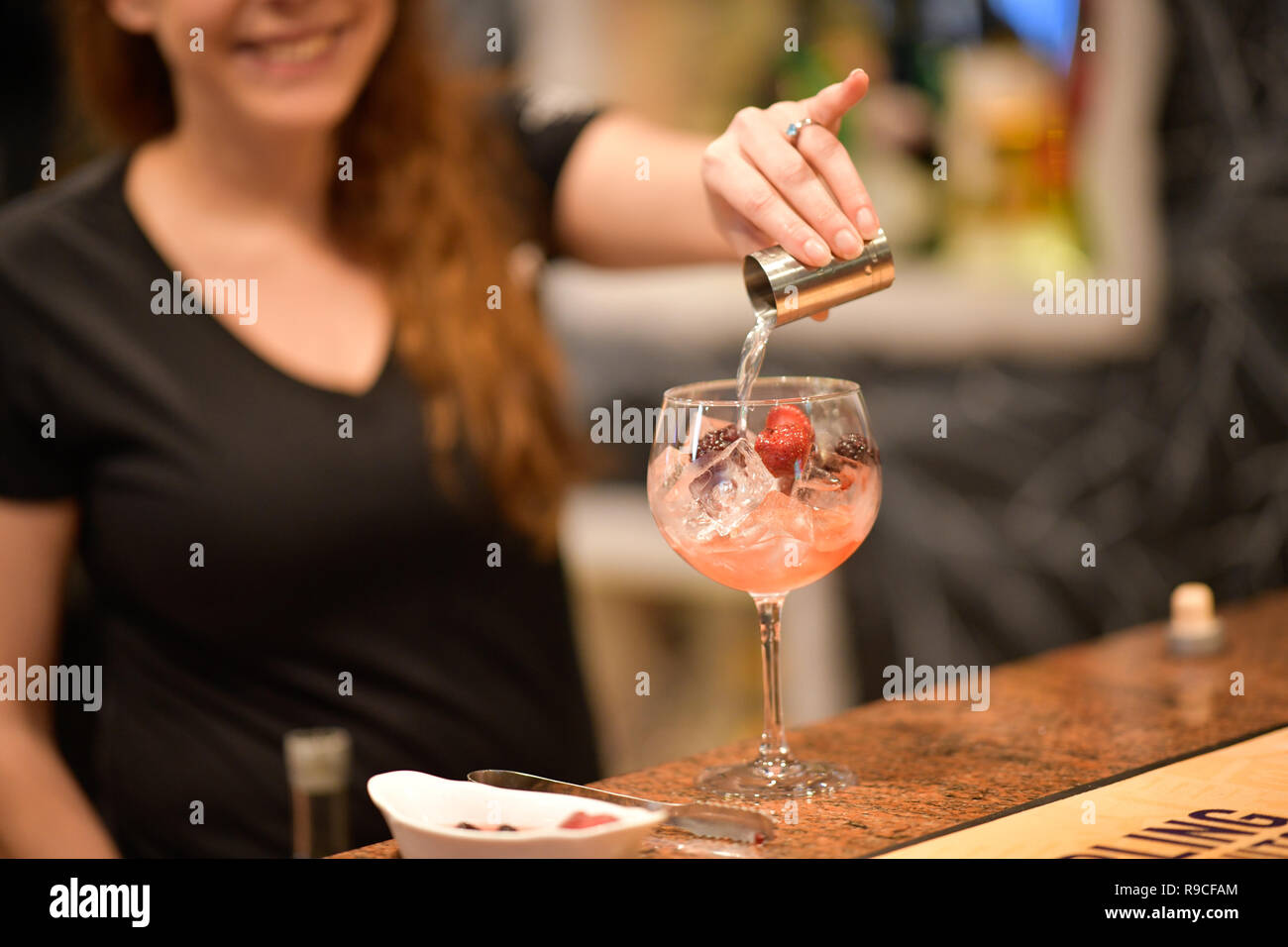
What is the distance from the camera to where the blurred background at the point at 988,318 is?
102 inches

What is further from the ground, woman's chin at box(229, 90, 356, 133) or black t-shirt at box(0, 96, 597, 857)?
woman's chin at box(229, 90, 356, 133)

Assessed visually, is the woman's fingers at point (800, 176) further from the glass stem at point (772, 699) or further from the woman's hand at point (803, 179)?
the glass stem at point (772, 699)

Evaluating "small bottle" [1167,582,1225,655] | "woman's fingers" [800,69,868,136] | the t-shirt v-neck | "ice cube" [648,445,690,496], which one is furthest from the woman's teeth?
"small bottle" [1167,582,1225,655]

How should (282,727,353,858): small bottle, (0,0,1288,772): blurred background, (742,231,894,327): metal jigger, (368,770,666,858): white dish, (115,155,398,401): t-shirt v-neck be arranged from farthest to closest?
(0,0,1288,772): blurred background
(115,155,398,401): t-shirt v-neck
(282,727,353,858): small bottle
(742,231,894,327): metal jigger
(368,770,666,858): white dish

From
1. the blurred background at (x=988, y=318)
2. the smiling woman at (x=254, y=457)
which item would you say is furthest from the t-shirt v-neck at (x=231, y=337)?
the blurred background at (x=988, y=318)

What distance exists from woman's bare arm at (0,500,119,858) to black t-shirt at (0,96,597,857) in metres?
0.04

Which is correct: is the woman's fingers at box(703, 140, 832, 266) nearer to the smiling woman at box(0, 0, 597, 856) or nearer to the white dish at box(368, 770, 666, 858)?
the white dish at box(368, 770, 666, 858)

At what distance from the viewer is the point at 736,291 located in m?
3.33

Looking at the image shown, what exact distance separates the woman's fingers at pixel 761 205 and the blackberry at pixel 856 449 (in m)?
0.16

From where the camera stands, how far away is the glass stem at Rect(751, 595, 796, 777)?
1092 mm

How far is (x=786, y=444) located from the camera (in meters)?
1.03
